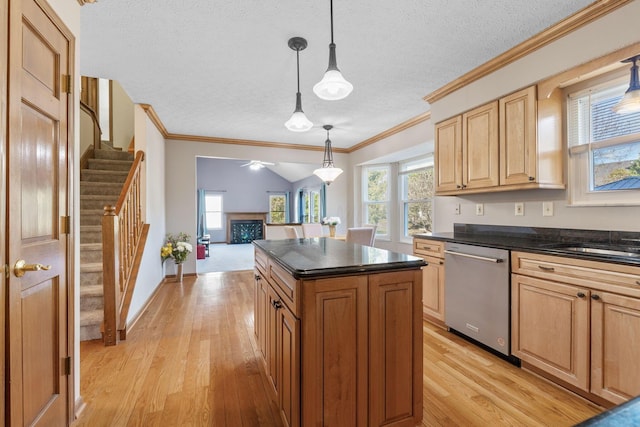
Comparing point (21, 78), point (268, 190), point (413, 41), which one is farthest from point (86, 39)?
point (268, 190)

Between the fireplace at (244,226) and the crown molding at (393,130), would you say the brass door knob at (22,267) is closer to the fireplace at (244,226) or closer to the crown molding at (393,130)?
the crown molding at (393,130)

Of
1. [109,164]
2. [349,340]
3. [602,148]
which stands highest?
[109,164]

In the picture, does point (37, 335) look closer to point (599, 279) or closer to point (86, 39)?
point (86, 39)

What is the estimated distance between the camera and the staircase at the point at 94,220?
109 inches

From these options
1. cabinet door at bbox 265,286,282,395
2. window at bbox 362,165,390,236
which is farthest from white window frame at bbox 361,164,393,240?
cabinet door at bbox 265,286,282,395

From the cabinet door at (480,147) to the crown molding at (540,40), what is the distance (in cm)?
31

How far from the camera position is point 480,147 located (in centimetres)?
277

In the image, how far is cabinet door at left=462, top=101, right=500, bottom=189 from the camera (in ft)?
8.66

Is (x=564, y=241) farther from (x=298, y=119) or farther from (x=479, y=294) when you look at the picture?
(x=298, y=119)

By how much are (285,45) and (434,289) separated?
2.58m

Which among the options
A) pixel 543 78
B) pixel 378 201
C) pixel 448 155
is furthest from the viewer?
pixel 378 201

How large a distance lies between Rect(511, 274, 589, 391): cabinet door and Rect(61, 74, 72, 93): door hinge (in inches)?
119

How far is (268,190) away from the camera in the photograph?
11992 millimetres

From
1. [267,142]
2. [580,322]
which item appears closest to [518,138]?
[580,322]
